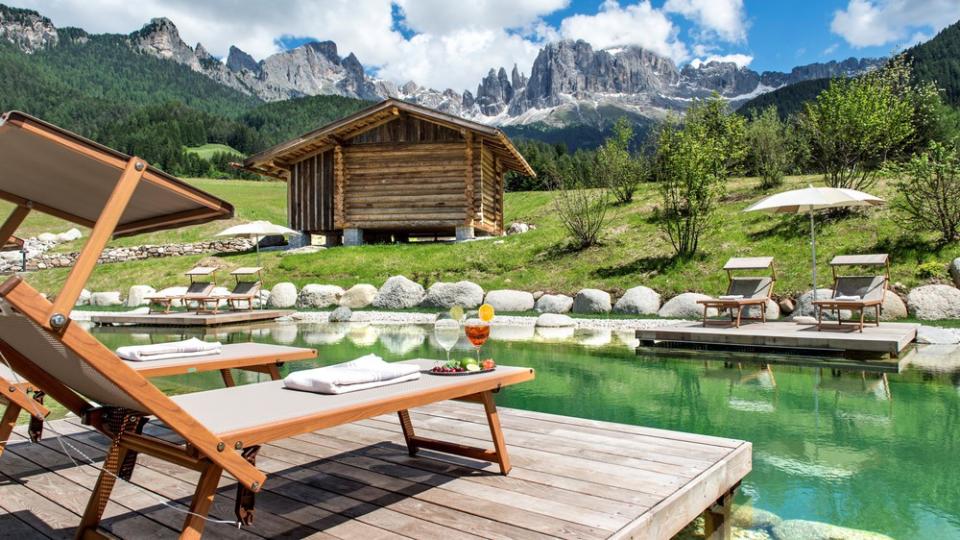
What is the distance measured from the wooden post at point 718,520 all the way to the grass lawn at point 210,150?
69259 millimetres

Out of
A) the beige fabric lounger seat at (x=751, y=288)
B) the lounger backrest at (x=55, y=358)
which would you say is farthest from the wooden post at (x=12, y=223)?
the beige fabric lounger seat at (x=751, y=288)

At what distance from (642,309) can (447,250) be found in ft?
22.5

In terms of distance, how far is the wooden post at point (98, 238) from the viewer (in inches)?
67.1

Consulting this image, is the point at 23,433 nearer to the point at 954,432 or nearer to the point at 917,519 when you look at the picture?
the point at 917,519

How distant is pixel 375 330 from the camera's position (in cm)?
1184

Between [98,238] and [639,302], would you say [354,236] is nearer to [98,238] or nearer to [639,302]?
[639,302]

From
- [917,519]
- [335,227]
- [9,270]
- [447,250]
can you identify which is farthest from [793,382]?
[9,270]

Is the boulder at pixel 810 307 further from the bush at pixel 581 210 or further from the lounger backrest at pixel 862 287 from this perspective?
the bush at pixel 581 210

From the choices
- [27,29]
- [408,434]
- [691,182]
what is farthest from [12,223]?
[27,29]

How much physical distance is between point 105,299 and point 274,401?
18.9 meters

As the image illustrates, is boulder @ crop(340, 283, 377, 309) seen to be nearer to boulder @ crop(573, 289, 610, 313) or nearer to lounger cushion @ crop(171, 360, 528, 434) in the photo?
boulder @ crop(573, 289, 610, 313)

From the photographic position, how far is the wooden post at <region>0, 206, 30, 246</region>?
114 inches

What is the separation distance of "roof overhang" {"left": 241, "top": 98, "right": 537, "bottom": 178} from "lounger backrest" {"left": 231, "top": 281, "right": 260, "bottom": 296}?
539cm

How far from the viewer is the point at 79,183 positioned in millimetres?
2422
